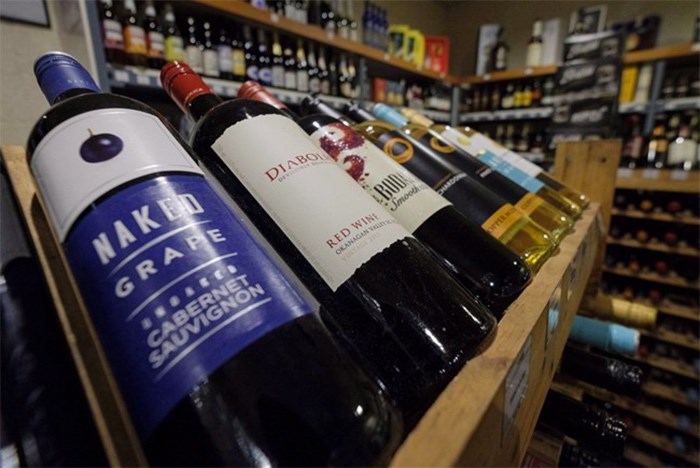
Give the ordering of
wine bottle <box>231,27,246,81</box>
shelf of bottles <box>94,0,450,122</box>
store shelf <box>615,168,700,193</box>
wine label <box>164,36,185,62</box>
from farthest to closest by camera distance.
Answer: store shelf <box>615,168,700,193</box> → wine bottle <box>231,27,246,81</box> → wine label <box>164,36,185,62</box> → shelf of bottles <box>94,0,450,122</box>

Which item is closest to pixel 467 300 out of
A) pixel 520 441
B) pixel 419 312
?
pixel 419 312

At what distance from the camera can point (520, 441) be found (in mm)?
303

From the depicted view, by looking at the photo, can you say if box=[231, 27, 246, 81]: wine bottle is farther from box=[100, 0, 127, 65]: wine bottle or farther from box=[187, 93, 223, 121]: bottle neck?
box=[187, 93, 223, 121]: bottle neck

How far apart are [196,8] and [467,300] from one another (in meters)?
1.65

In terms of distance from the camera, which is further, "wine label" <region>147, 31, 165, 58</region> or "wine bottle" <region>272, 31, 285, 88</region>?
"wine bottle" <region>272, 31, 285, 88</region>

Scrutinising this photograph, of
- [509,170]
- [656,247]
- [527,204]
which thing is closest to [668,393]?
[656,247]

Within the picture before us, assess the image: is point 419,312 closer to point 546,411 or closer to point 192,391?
point 192,391

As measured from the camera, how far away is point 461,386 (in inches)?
8.6

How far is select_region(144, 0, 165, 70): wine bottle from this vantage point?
3.91ft

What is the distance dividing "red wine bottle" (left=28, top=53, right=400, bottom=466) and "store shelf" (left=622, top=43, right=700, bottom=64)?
282 cm

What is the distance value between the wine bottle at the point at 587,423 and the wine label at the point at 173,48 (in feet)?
4.78

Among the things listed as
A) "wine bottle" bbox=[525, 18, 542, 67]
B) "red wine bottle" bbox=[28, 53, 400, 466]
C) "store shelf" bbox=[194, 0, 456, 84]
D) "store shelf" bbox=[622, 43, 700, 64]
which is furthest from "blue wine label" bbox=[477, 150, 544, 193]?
"wine bottle" bbox=[525, 18, 542, 67]

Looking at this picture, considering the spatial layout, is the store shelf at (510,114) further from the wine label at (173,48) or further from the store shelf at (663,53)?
the wine label at (173,48)

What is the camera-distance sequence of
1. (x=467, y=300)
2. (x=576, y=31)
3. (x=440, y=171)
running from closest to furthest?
(x=467, y=300) → (x=440, y=171) → (x=576, y=31)
